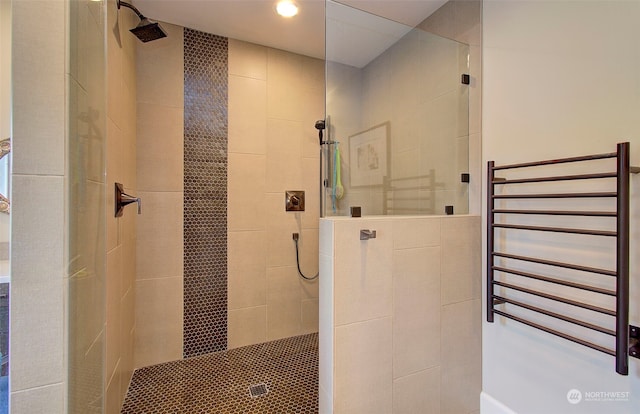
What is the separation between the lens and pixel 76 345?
80 cm

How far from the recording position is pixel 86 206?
0.88 m

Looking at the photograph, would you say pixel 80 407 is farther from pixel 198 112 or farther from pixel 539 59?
pixel 539 59

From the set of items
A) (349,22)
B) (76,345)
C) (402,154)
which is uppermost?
(349,22)

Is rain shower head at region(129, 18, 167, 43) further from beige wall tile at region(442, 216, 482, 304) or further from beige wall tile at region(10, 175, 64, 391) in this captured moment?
beige wall tile at region(442, 216, 482, 304)

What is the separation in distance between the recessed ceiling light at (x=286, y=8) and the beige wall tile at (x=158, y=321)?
6.65 feet

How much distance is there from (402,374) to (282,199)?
1.55 meters

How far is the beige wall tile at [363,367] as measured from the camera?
1.28 meters

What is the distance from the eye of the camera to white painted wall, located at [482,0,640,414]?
1078mm

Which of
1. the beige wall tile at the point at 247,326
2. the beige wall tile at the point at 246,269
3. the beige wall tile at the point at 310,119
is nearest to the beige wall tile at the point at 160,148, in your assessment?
the beige wall tile at the point at 246,269

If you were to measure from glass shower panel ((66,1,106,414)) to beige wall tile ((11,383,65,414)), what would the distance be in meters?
0.03

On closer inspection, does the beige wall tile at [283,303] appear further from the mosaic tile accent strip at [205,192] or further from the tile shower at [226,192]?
the mosaic tile accent strip at [205,192]

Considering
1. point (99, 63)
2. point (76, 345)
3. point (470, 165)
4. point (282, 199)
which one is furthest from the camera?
point (282, 199)

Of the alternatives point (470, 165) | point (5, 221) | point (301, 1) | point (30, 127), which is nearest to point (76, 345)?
point (5, 221)

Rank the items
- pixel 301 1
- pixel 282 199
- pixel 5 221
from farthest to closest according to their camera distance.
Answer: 1. pixel 282 199
2. pixel 301 1
3. pixel 5 221
